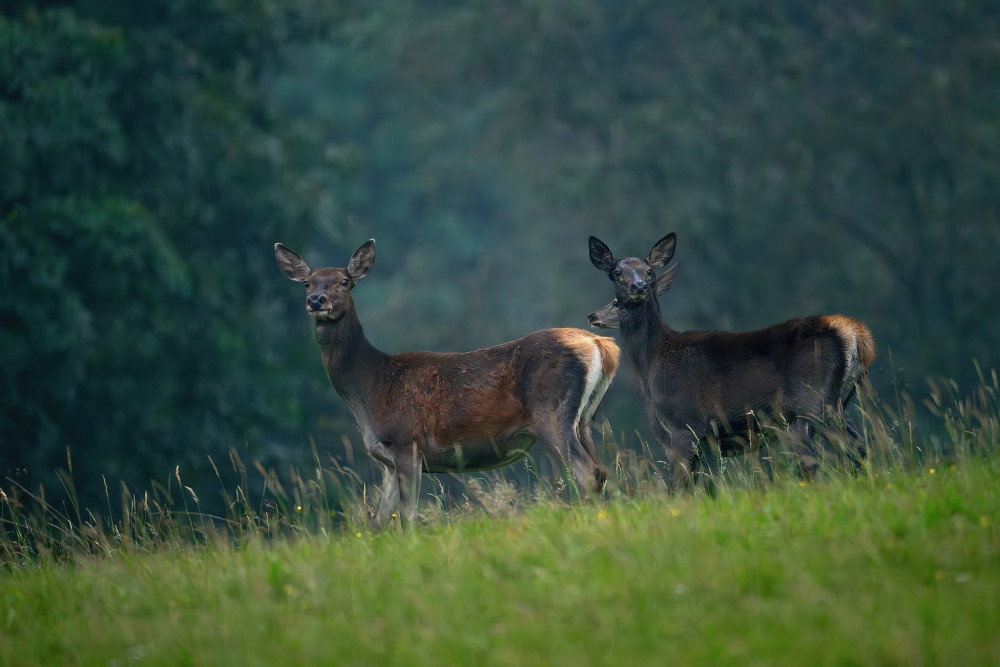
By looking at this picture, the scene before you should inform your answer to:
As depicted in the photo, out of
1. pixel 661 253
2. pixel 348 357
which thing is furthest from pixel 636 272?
pixel 348 357

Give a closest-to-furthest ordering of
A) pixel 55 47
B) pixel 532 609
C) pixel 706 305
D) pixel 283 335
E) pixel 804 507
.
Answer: pixel 532 609 < pixel 804 507 < pixel 55 47 < pixel 283 335 < pixel 706 305

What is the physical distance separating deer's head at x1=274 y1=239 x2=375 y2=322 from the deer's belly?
4.12 feet

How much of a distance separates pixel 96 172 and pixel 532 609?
1306 centimetres

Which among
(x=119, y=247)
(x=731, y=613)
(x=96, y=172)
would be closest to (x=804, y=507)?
(x=731, y=613)

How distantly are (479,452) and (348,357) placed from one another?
4.26 feet

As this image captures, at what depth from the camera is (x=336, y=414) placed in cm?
Result: 2361

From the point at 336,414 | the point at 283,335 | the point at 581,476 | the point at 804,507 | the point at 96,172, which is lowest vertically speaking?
the point at 336,414

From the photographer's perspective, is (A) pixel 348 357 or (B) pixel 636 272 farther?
(A) pixel 348 357

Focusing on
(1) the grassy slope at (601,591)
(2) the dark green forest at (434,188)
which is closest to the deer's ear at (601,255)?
(1) the grassy slope at (601,591)

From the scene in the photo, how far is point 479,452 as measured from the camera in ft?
28.7

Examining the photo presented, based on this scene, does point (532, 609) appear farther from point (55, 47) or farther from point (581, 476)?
point (55, 47)

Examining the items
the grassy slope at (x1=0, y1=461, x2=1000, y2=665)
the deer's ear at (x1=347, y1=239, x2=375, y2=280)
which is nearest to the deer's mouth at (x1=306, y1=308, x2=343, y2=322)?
the deer's ear at (x1=347, y1=239, x2=375, y2=280)

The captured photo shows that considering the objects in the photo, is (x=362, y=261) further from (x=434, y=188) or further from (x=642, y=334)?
(x=434, y=188)

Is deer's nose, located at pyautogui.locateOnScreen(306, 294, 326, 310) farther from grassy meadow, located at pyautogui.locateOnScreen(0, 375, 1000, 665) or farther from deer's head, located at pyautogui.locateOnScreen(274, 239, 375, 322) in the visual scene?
grassy meadow, located at pyautogui.locateOnScreen(0, 375, 1000, 665)
